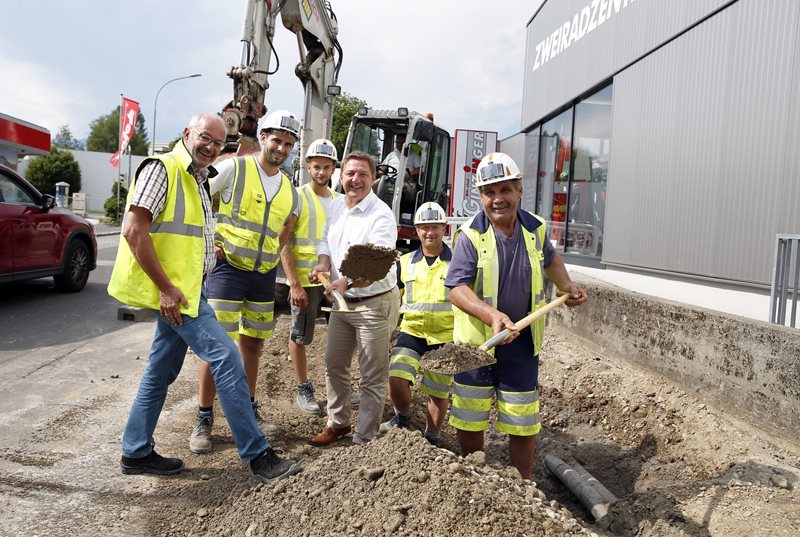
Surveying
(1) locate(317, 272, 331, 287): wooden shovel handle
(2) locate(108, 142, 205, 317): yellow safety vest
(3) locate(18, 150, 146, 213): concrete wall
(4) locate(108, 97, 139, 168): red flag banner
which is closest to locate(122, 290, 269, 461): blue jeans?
(2) locate(108, 142, 205, 317): yellow safety vest

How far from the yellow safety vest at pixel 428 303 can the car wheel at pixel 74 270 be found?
6.90 meters

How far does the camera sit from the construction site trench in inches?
106

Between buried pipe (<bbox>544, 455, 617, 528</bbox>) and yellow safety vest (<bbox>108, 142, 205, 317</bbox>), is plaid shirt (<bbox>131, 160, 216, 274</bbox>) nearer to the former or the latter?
yellow safety vest (<bbox>108, 142, 205, 317</bbox>)

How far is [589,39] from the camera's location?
11.5 meters

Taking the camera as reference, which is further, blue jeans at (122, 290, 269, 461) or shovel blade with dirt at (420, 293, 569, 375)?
blue jeans at (122, 290, 269, 461)

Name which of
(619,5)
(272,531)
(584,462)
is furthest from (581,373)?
(619,5)

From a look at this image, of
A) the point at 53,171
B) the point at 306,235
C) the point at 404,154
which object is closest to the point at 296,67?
the point at 404,154

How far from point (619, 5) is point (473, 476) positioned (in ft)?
32.5

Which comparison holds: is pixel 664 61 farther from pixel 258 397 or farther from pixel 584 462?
pixel 258 397

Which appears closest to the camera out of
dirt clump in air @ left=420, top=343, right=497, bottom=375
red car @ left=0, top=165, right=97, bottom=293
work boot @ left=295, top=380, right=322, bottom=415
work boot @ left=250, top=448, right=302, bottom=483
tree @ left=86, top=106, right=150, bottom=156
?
dirt clump in air @ left=420, top=343, right=497, bottom=375

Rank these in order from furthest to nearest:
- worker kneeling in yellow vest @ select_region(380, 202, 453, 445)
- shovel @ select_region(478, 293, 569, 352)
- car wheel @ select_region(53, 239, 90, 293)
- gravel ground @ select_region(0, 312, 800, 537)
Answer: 1. car wheel @ select_region(53, 239, 90, 293)
2. worker kneeling in yellow vest @ select_region(380, 202, 453, 445)
3. shovel @ select_region(478, 293, 569, 352)
4. gravel ground @ select_region(0, 312, 800, 537)

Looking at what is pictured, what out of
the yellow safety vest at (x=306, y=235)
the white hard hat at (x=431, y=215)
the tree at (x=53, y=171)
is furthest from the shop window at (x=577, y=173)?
the tree at (x=53, y=171)

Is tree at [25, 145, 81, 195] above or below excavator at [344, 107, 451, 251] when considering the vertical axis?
above

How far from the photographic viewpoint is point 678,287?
8148 mm
